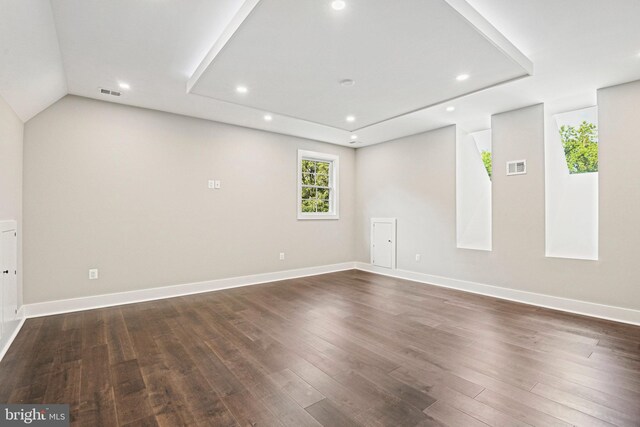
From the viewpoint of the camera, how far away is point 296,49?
2.57 meters

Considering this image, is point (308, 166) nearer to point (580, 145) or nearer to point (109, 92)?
point (109, 92)

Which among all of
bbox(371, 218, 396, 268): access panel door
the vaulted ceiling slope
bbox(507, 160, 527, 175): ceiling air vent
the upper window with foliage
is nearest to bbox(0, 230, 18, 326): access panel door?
the vaulted ceiling slope

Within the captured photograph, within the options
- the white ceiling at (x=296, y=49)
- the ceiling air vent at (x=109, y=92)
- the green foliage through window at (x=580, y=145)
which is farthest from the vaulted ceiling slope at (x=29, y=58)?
the green foliage through window at (x=580, y=145)

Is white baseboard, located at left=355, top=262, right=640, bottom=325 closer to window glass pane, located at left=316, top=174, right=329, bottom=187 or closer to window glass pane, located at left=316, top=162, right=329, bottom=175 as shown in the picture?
window glass pane, located at left=316, top=174, right=329, bottom=187

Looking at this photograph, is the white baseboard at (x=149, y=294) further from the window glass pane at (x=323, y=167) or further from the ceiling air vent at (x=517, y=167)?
the ceiling air vent at (x=517, y=167)

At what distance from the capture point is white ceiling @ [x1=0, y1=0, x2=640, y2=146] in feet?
6.93

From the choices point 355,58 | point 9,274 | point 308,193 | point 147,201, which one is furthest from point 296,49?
point 308,193

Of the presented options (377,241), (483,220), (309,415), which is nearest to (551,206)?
(483,220)

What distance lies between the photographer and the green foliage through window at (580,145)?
4629 mm

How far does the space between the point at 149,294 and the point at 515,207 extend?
534 cm

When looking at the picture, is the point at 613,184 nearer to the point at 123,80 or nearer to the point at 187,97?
the point at 187,97

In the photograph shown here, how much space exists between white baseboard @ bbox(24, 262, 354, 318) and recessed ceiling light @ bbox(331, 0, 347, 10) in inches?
159

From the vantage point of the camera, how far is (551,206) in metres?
3.97

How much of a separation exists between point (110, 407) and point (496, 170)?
5.05m
